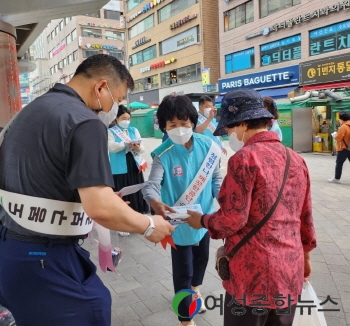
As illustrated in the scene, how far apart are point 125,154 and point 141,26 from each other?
113 feet

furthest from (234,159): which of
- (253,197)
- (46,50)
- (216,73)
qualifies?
(46,50)

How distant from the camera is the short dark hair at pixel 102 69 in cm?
164

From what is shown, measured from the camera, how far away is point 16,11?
453 centimetres

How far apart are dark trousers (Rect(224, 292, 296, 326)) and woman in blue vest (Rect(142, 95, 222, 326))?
77 centimetres

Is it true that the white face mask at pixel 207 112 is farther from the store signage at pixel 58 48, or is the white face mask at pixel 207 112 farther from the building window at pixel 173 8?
the store signage at pixel 58 48

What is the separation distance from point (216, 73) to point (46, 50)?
4880 centimetres

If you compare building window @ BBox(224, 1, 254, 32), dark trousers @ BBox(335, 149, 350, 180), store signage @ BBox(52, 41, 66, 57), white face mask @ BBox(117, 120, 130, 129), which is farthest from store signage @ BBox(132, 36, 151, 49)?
white face mask @ BBox(117, 120, 130, 129)

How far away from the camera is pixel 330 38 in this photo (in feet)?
60.4

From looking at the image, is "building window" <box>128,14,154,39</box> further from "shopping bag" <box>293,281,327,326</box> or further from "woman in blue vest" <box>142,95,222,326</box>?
"shopping bag" <box>293,281,327,326</box>

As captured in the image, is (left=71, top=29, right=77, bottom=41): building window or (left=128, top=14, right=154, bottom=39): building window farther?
(left=71, top=29, right=77, bottom=41): building window

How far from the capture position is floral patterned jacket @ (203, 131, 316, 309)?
4.89 feet

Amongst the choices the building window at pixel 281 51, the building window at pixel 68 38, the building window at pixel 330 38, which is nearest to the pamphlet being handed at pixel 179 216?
the building window at pixel 330 38

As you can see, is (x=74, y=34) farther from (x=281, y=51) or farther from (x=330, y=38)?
(x=330, y=38)

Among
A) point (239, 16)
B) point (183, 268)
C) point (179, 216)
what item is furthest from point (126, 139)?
point (239, 16)
